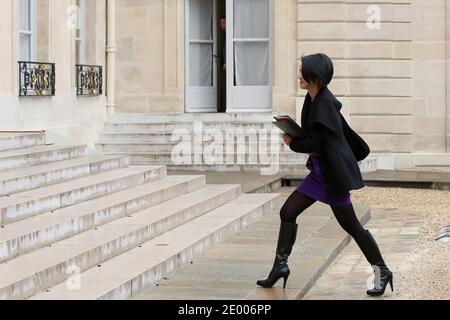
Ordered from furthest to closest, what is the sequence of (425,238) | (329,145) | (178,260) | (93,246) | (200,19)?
(200,19) → (425,238) → (178,260) → (93,246) → (329,145)

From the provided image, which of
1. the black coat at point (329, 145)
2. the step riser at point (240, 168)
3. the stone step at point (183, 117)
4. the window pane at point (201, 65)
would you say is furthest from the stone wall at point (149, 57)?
the black coat at point (329, 145)

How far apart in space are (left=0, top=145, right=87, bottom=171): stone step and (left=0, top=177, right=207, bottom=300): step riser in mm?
1189

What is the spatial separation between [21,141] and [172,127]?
6.76 metres

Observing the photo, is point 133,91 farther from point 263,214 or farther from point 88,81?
point 263,214

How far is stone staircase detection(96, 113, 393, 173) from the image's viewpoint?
1738 centimetres

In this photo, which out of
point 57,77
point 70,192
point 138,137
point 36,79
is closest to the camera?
point 70,192

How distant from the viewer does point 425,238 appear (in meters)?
11.2

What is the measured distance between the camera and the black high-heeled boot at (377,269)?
781 centimetres

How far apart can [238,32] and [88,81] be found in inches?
126

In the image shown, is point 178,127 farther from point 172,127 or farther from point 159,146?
point 159,146

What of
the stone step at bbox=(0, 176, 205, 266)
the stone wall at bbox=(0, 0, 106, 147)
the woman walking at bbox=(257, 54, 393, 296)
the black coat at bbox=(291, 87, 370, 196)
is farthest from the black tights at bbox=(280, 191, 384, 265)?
the stone wall at bbox=(0, 0, 106, 147)

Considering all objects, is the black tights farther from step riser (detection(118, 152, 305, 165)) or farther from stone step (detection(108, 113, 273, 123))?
stone step (detection(108, 113, 273, 123))

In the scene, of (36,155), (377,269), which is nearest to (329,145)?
(377,269)

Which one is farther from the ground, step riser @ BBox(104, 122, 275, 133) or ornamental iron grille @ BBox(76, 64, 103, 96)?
ornamental iron grille @ BBox(76, 64, 103, 96)
